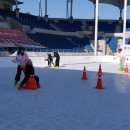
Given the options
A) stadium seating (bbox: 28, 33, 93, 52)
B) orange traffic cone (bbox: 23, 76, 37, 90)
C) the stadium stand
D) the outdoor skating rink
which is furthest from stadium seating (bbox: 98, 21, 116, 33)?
the outdoor skating rink

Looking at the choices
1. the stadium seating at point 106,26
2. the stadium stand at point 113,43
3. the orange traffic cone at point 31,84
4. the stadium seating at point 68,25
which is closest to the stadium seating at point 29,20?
the stadium seating at point 68,25

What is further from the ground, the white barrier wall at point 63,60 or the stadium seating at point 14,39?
the stadium seating at point 14,39

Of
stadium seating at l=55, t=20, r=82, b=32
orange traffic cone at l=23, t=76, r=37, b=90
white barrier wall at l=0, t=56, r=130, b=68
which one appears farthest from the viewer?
stadium seating at l=55, t=20, r=82, b=32

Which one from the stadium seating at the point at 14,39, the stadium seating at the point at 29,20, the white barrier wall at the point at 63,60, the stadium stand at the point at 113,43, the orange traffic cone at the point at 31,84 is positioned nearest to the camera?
the orange traffic cone at the point at 31,84

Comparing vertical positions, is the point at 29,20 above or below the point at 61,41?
above

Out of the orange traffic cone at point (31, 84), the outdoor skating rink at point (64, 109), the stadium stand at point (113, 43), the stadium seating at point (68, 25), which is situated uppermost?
the stadium seating at point (68, 25)

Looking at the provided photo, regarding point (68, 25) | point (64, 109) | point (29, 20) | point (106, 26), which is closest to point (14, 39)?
point (29, 20)

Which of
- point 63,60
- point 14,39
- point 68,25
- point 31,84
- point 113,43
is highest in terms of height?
point 68,25

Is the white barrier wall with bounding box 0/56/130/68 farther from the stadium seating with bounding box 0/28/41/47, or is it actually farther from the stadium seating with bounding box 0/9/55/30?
the stadium seating with bounding box 0/9/55/30

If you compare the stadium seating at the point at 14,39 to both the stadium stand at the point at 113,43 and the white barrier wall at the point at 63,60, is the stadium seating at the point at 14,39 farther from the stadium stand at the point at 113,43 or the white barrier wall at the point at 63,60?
the stadium stand at the point at 113,43

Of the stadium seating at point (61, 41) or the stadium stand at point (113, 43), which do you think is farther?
the stadium stand at point (113, 43)

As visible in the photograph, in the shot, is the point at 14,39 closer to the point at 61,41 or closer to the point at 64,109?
the point at 61,41

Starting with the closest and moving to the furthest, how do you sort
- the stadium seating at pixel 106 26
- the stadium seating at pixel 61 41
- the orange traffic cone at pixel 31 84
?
the orange traffic cone at pixel 31 84
the stadium seating at pixel 61 41
the stadium seating at pixel 106 26

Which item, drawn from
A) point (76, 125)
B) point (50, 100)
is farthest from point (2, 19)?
point (76, 125)
